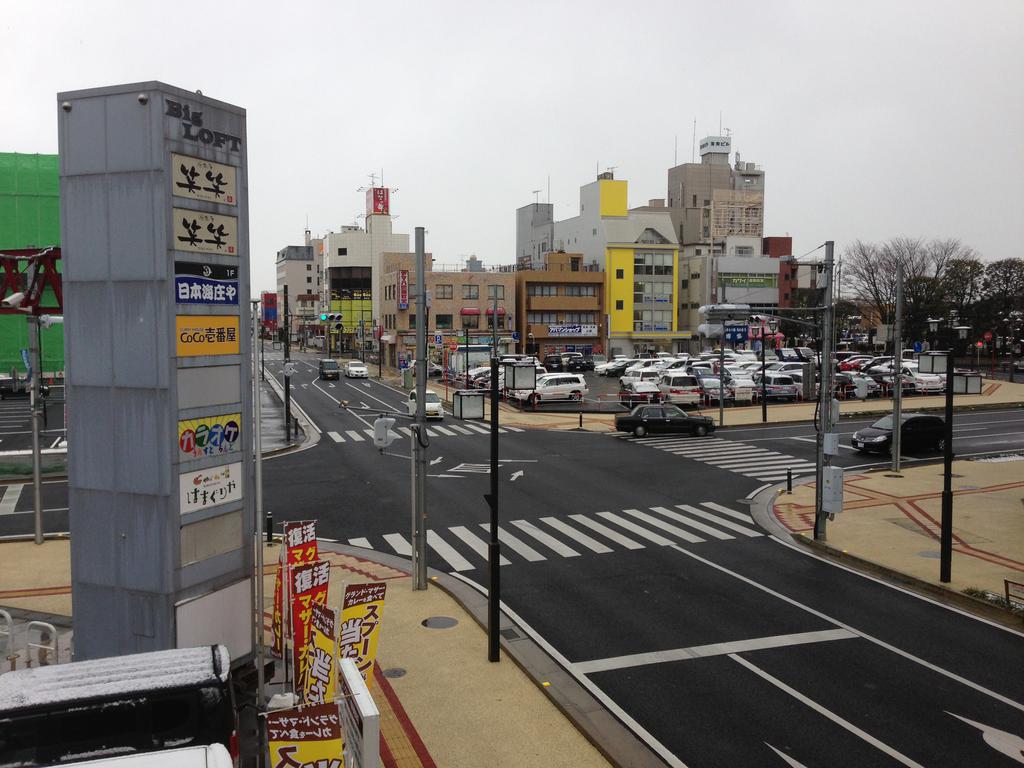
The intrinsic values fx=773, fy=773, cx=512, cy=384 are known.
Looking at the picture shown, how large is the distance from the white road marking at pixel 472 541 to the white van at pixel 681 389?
30059 mm

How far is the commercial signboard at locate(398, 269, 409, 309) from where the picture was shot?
8519 cm

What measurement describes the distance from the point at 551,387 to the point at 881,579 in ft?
119

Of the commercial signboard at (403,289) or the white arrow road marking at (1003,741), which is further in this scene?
the commercial signboard at (403,289)

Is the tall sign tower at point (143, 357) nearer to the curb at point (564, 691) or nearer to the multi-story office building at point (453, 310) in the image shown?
the curb at point (564, 691)

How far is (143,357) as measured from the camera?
10.9 metres

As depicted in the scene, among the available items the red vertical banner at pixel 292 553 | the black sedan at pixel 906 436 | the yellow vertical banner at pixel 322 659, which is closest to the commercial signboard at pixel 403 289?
the black sedan at pixel 906 436

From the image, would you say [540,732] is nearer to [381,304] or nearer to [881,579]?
[881,579]

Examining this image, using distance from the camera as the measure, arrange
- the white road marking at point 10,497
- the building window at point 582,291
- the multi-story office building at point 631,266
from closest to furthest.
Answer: the white road marking at point 10,497 < the building window at point 582,291 < the multi-story office building at point 631,266

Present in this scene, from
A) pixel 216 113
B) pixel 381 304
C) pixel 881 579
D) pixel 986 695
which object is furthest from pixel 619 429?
pixel 381 304

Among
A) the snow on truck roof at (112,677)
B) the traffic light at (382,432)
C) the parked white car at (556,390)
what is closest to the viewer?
the snow on truck roof at (112,677)

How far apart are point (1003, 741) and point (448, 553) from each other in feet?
42.0

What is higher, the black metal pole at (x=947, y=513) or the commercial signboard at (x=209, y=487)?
the commercial signboard at (x=209, y=487)

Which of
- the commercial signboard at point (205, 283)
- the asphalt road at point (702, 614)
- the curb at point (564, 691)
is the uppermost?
the commercial signboard at point (205, 283)

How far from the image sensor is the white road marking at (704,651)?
1320cm
